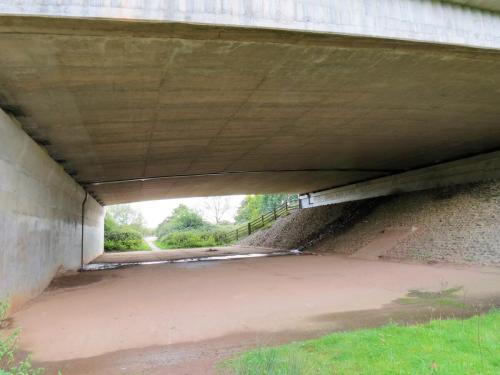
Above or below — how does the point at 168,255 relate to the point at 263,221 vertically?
below

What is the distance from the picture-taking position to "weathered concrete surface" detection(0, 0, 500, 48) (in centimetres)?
530

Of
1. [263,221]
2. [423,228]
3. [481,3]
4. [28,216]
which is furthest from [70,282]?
[263,221]

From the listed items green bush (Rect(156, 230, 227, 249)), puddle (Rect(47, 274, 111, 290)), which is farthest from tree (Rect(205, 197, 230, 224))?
puddle (Rect(47, 274, 111, 290))

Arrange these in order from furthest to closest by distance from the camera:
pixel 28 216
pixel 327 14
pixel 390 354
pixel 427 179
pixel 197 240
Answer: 1. pixel 197 240
2. pixel 427 179
3. pixel 28 216
4. pixel 327 14
5. pixel 390 354

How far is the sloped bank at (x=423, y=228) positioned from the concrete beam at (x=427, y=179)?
54cm

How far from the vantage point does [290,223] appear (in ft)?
102

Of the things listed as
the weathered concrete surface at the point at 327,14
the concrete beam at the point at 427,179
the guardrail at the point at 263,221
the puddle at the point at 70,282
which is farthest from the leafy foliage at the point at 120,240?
the weathered concrete surface at the point at 327,14

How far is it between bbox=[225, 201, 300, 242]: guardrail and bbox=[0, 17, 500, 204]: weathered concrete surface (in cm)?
2074

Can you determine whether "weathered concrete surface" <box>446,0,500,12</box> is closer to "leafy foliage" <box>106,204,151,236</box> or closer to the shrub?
the shrub

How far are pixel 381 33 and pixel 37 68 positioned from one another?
18.4 ft

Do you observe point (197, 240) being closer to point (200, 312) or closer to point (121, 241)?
point (121, 241)

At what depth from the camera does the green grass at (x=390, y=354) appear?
3857 millimetres

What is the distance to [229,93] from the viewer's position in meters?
8.52

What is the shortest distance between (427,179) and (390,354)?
56.3 feet
